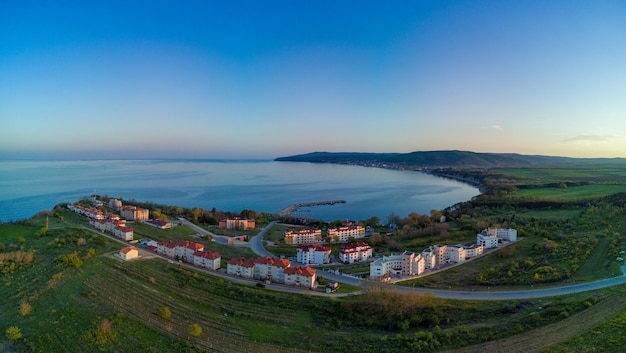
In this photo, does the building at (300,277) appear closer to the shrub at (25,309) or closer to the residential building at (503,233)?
the shrub at (25,309)

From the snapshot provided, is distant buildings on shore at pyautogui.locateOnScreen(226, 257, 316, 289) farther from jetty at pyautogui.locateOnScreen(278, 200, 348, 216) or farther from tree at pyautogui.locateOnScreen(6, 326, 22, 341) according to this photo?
jetty at pyautogui.locateOnScreen(278, 200, 348, 216)

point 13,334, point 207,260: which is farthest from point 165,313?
point 207,260

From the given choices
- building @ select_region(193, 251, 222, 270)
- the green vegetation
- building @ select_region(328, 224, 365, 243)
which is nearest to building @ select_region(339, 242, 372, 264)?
the green vegetation

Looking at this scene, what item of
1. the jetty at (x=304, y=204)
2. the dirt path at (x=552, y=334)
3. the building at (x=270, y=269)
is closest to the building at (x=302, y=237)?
the building at (x=270, y=269)

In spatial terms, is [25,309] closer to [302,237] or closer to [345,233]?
[302,237]

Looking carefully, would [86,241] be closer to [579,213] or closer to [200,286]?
[200,286]

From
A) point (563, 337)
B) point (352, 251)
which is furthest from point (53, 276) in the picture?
point (563, 337)
